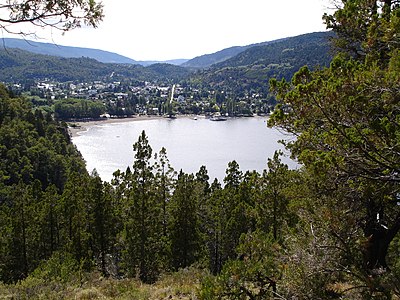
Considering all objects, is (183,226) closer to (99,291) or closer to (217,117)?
(99,291)

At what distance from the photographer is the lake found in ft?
179

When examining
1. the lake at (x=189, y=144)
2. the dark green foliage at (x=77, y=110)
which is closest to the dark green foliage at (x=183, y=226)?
the lake at (x=189, y=144)

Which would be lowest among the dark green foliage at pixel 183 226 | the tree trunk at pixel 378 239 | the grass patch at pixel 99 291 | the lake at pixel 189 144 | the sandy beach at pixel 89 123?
the lake at pixel 189 144

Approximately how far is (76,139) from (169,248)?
210 ft

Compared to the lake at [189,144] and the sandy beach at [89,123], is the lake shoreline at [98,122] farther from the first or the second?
the lake at [189,144]

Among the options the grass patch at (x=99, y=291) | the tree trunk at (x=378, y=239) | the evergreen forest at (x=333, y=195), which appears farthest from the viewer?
the grass patch at (x=99, y=291)

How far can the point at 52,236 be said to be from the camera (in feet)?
57.6

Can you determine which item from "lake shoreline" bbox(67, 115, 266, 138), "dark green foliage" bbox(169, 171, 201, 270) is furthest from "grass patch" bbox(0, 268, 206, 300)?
"lake shoreline" bbox(67, 115, 266, 138)

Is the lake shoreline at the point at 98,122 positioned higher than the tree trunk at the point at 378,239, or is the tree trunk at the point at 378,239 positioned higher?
the tree trunk at the point at 378,239

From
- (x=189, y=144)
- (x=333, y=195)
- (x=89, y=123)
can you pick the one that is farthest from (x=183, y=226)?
(x=89, y=123)

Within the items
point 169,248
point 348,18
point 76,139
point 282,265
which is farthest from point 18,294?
point 76,139

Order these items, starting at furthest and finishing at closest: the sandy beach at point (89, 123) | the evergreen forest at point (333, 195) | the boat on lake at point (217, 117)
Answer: the boat on lake at point (217, 117) < the sandy beach at point (89, 123) < the evergreen forest at point (333, 195)

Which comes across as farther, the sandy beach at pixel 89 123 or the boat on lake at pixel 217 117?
the boat on lake at pixel 217 117

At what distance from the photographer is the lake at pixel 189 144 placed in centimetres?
5444
